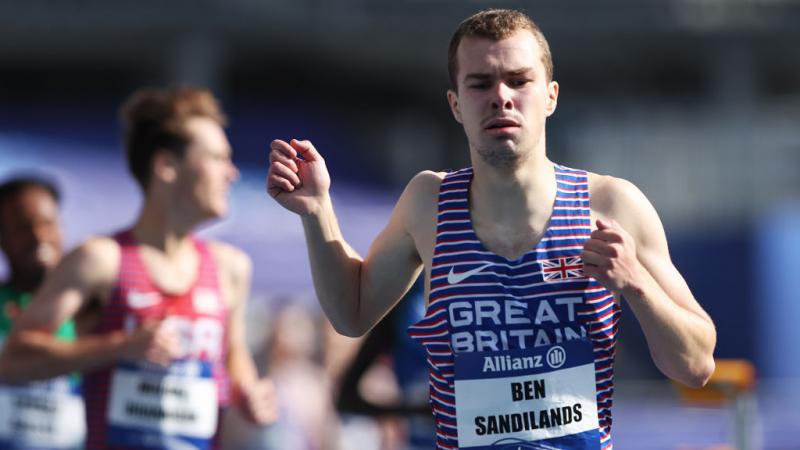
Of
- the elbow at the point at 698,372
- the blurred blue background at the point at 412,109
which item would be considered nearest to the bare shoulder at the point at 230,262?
the elbow at the point at 698,372

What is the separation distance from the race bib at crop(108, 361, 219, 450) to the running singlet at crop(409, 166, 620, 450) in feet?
5.14

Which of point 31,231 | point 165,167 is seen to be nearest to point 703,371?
point 165,167

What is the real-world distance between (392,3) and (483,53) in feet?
51.8

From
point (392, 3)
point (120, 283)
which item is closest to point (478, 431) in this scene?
point (120, 283)

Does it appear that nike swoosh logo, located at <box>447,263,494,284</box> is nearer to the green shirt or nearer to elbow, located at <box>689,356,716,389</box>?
elbow, located at <box>689,356,716,389</box>

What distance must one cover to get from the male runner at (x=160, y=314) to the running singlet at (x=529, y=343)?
146 centimetres

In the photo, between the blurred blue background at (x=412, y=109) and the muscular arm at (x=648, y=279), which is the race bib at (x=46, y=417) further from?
the blurred blue background at (x=412, y=109)

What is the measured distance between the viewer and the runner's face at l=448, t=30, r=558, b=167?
113 inches

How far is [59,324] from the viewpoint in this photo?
13.8ft

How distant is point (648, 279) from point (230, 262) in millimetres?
2262

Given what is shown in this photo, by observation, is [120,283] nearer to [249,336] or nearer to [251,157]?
[249,336]

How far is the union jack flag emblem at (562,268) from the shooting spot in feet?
9.38

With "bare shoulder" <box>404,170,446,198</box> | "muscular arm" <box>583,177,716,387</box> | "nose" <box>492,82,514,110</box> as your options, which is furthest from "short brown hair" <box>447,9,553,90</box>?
"muscular arm" <box>583,177,716,387</box>

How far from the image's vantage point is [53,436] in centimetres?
587
